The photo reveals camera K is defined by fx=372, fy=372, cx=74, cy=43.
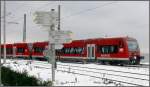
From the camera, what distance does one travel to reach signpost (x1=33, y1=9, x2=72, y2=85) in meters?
16.1

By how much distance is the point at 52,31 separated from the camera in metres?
16.5

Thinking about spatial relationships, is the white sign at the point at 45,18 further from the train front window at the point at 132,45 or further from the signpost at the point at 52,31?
the train front window at the point at 132,45

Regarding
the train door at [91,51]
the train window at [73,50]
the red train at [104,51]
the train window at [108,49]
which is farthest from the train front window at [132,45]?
the train window at [73,50]

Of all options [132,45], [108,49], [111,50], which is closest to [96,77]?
[111,50]

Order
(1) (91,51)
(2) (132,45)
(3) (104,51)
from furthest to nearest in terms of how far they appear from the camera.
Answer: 1. (1) (91,51)
2. (3) (104,51)
3. (2) (132,45)

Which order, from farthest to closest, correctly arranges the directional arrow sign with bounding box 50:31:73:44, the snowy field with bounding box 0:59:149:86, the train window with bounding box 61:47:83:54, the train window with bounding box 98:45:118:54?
the train window with bounding box 61:47:83:54 → the train window with bounding box 98:45:118:54 → the directional arrow sign with bounding box 50:31:73:44 → the snowy field with bounding box 0:59:149:86

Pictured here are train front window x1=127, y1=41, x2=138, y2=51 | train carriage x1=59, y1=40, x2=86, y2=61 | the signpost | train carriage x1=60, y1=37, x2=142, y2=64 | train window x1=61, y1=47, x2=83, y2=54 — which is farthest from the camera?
train window x1=61, y1=47, x2=83, y2=54

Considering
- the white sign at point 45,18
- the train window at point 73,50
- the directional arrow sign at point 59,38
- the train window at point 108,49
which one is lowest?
the train window at point 73,50

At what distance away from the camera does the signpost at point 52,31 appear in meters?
16.1

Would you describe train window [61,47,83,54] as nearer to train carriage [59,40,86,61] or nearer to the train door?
train carriage [59,40,86,61]

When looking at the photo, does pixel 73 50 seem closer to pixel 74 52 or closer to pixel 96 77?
pixel 74 52

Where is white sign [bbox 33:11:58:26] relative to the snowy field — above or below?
above

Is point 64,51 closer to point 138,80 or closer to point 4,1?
point 4,1

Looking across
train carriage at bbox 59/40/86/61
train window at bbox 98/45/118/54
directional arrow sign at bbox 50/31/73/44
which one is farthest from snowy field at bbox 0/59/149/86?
train carriage at bbox 59/40/86/61
